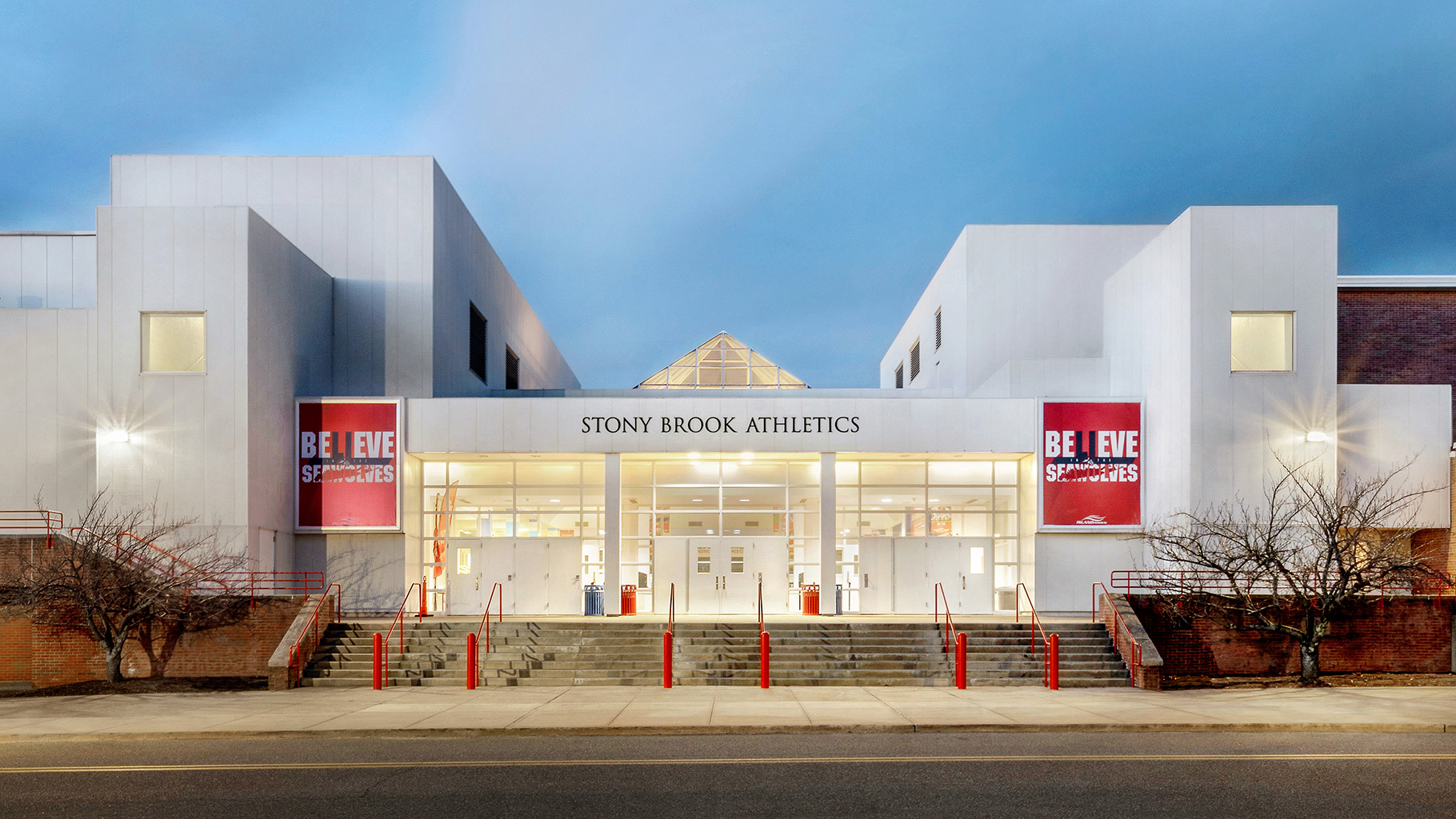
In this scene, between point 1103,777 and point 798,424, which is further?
point 798,424

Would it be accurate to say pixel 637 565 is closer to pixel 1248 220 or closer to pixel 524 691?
pixel 524 691

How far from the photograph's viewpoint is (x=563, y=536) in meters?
27.2

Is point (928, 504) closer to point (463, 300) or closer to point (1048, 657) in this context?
point (1048, 657)

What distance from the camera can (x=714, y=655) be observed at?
20.4 meters

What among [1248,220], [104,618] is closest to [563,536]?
[104,618]

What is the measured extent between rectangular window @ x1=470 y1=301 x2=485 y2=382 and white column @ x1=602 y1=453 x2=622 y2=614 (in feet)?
29.1

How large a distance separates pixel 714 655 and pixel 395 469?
414 inches

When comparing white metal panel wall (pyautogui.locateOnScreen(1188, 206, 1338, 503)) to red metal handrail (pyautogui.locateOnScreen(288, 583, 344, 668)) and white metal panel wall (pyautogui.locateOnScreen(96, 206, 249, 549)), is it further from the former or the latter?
white metal panel wall (pyautogui.locateOnScreen(96, 206, 249, 549))

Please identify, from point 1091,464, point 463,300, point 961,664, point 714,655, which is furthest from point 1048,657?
point 463,300

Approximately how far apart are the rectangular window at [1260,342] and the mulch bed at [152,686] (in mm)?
23318

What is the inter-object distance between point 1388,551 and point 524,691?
59.1ft

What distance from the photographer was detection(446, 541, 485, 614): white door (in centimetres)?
2681

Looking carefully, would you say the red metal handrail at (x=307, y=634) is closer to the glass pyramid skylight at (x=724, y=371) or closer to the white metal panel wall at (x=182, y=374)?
the white metal panel wall at (x=182, y=374)

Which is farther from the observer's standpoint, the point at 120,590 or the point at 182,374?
the point at 182,374
